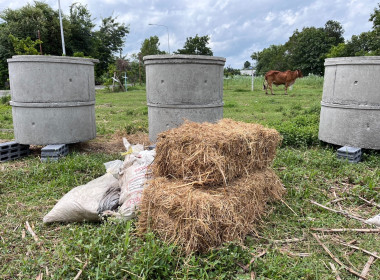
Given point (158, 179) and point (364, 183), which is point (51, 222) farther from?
point (364, 183)

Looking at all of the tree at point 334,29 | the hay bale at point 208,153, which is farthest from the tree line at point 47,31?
the tree at point 334,29

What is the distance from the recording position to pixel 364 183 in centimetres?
460

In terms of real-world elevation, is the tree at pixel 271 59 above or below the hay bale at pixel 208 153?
above

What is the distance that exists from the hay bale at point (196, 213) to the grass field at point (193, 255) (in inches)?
4.2

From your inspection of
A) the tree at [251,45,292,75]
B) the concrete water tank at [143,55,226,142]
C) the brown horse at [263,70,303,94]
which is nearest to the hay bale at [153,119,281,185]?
the concrete water tank at [143,55,226,142]

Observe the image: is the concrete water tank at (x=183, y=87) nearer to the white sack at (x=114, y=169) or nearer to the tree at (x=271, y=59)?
the white sack at (x=114, y=169)

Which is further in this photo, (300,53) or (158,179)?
(300,53)

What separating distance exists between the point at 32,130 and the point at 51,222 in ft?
9.46

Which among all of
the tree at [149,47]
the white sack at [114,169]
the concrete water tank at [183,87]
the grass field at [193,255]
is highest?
the tree at [149,47]

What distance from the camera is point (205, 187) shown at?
3.20 meters

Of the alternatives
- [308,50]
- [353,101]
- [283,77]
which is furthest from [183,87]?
[308,50]

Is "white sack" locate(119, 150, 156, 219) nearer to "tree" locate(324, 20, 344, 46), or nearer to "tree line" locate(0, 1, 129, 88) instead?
"tree line" locate(0, 1, 129, 88)

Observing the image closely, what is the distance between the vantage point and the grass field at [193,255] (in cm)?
269

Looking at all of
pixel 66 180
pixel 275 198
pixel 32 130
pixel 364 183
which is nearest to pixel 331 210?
pixel 275 198
